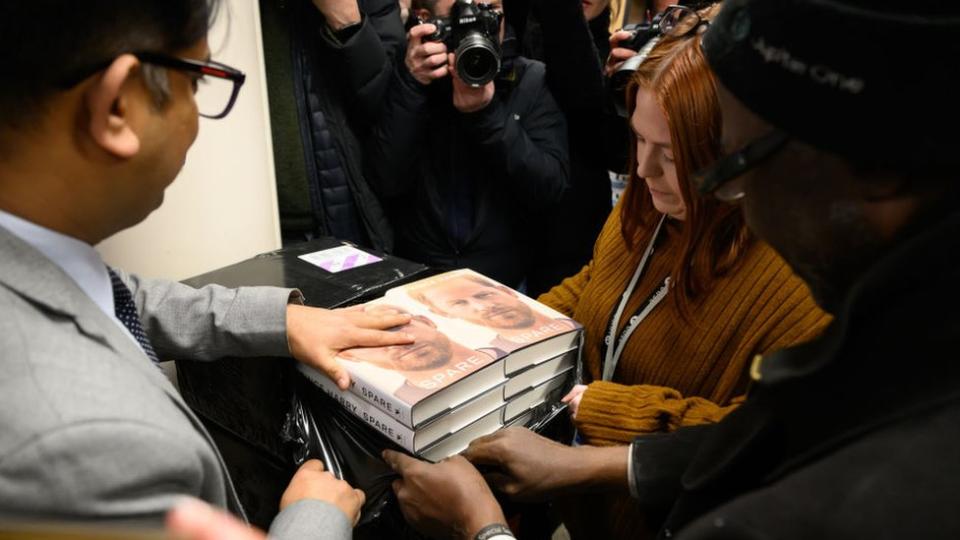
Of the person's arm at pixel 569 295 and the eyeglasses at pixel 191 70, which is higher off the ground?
the eyeglasses at pixel 191 70

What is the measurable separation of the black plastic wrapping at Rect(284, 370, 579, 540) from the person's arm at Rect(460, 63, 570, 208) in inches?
31.1

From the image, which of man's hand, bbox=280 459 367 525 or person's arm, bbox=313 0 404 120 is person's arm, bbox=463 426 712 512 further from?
person's arm, bbox=313 0 404 120

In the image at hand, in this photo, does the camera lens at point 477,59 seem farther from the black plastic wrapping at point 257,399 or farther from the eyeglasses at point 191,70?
the eyeglasses at point 191,70

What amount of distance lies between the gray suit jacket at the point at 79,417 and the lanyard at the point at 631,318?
654 millimetres

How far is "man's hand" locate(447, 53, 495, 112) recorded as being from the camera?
142cm

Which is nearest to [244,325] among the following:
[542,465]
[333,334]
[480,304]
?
[333,334]

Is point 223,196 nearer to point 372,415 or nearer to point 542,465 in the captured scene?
point 372,415

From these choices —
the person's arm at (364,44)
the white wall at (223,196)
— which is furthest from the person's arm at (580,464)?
the person's arm at (364,44)

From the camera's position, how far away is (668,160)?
93 cm

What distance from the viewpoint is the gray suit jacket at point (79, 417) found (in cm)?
44

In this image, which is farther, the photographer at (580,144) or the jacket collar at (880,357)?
the photographer at (580,144)

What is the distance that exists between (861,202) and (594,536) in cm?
79

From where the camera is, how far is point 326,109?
1438 millimetres

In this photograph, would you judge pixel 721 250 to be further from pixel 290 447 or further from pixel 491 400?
pixel 290 447
